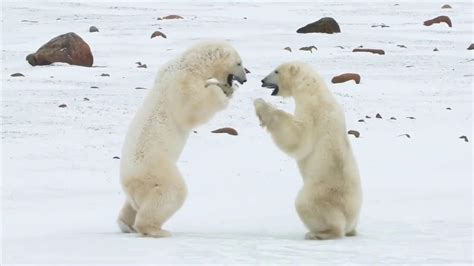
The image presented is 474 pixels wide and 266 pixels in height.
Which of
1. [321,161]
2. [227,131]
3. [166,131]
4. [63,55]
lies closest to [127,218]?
[166,131]

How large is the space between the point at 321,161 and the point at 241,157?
159 inches

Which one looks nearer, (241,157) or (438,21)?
(241,157)

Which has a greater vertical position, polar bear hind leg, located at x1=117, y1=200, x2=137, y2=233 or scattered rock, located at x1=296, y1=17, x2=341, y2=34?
polar bear hind leg, located at x1=117, y1=200, x2=137, y2=233

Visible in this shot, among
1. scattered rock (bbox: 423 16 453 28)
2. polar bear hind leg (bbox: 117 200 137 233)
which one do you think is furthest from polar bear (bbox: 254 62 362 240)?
scattered rock (bbox: 423 16 453 28)

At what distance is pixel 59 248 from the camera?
5.48m

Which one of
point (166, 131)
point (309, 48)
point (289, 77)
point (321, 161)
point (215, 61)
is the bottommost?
point (309, 48)

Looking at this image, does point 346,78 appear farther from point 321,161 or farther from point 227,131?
point 321,161

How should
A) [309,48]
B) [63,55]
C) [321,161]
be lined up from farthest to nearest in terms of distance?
[309,48]
[63,55]
[321,161]

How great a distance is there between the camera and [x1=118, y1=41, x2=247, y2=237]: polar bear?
6.09m

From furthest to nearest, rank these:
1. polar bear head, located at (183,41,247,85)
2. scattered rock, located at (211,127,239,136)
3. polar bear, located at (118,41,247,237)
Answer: scattered rock, located at (211,127,239,136) < polar bear head, located at (183,41,247,85) < polar bear, located at (118,41,247,237)

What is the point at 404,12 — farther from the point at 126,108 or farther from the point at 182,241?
the point at 182,241

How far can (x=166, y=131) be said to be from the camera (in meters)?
6.25

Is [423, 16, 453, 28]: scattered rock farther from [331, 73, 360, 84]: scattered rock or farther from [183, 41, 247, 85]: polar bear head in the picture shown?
[183, 41, 247, 85]: polar bear head

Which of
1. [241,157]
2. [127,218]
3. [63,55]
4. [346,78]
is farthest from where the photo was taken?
[63,55]
